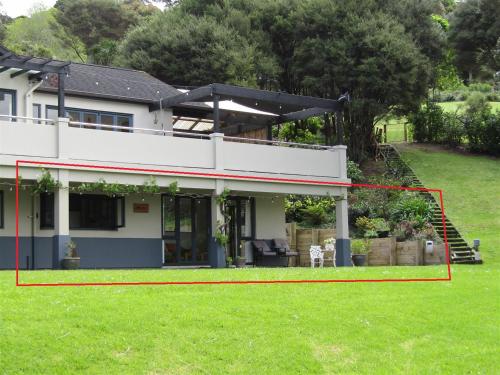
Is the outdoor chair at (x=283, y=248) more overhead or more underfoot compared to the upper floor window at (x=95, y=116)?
more underfoot

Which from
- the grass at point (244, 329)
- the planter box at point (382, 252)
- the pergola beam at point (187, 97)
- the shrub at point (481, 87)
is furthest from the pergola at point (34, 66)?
the shrub at point (481, 87)

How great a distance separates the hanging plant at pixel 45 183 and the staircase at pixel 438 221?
16033mm

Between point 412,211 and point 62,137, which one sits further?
point 412,211

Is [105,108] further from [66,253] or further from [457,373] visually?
[457,373]

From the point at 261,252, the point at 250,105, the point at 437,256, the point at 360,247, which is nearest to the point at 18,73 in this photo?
the point at 250,105

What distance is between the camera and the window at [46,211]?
2617 cm

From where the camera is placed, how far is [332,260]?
3114 centimetres

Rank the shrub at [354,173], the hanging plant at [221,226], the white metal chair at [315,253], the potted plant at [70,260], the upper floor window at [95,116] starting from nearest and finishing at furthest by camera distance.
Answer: the potted plant at [70,260], the hanging plant at [221,226], the upper floor window at [95,116], the white metal chair at [315,253], the shrub at [354,173]

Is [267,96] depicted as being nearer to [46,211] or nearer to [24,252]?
[46,211]

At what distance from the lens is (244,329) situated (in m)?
14.1

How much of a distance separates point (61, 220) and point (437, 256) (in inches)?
592

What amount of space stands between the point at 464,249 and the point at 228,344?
22.7 m

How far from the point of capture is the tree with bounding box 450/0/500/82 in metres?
54.8

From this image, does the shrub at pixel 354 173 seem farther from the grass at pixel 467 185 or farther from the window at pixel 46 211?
the window at pixel 46 211
